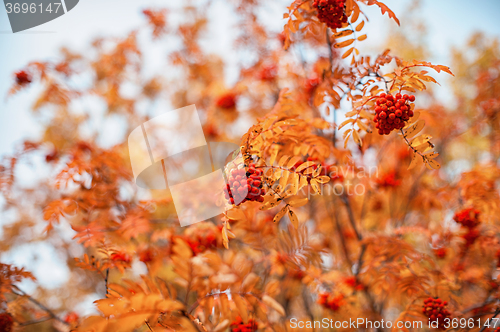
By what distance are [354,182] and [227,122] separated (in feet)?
7.79

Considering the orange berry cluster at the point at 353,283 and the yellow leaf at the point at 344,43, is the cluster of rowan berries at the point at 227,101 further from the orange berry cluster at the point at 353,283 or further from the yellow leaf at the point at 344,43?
the orange berry cluster at the point at 353,283

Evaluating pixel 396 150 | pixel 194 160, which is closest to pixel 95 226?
pixel 194 160

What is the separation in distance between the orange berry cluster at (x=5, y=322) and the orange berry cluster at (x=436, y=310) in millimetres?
3080

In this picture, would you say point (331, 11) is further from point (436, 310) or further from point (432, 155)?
point (436, 310)

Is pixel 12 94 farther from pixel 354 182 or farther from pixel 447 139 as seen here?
pixel 447 139

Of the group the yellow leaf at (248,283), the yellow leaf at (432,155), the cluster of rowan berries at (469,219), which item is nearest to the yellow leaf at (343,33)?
the yellow leaf at (432,155)

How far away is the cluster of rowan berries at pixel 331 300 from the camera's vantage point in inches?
98.1

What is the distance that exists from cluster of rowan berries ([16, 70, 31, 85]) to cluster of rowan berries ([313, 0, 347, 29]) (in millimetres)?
4006

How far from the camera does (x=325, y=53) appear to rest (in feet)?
11.7

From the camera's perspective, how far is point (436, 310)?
171 cm

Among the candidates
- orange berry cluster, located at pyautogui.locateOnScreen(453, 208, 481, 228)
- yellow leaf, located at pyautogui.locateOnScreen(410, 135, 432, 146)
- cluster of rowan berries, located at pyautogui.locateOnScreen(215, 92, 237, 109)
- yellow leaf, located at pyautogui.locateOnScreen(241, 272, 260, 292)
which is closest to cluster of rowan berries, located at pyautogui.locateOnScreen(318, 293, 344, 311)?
orange berry cluster, located at pyautogui.locateOnScreen(453, 208, 481, 228)

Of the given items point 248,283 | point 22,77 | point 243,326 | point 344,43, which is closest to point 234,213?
point 248,283

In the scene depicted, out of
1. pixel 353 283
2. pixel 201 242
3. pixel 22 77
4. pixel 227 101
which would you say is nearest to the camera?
pixel 201 242

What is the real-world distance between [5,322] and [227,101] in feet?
10.8
